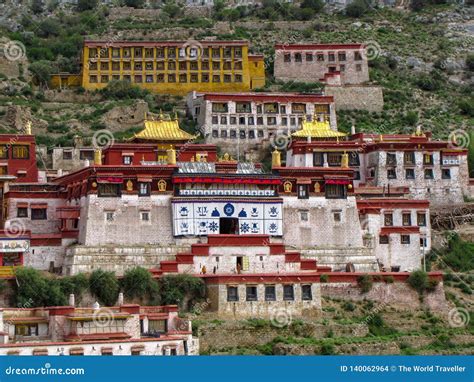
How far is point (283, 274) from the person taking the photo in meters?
79.7

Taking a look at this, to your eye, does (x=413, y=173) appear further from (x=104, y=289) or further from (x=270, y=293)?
(x=104, y=289)

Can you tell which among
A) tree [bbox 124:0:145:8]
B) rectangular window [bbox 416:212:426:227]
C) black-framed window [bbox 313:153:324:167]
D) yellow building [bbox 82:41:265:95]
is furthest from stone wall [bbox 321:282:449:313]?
tree [bbox 124:0:145:8]

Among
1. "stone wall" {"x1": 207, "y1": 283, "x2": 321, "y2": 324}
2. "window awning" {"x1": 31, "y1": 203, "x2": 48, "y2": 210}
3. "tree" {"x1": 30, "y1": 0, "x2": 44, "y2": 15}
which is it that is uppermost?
"tree" {"x1": 30, "y1": 0, "x2": 44, "y2": 15}

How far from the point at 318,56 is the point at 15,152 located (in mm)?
41063

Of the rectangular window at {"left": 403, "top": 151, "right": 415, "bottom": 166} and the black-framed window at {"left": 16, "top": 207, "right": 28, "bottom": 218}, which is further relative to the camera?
the rectangular window at {"left": 403, "top": 151, "right": 415, "bottom": 166}

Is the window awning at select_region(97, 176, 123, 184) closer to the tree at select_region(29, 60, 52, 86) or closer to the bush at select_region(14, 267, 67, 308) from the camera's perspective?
the bush at select_region(14, 267, 67, 308)

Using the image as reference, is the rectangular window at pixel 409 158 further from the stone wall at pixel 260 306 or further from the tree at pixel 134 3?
the tree at pixel 134 3

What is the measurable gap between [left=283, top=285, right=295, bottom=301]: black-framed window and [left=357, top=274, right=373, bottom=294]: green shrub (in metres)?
4.86

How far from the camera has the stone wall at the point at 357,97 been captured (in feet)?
405

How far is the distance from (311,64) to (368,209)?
40003mm

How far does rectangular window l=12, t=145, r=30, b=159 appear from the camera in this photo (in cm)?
9538

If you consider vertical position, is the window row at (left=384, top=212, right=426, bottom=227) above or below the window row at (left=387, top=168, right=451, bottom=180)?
below

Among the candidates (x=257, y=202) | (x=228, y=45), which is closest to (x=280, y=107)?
(x=228, y=45)

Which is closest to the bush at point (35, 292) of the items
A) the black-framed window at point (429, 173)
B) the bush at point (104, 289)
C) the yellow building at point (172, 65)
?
the bush at point (104, 289)
